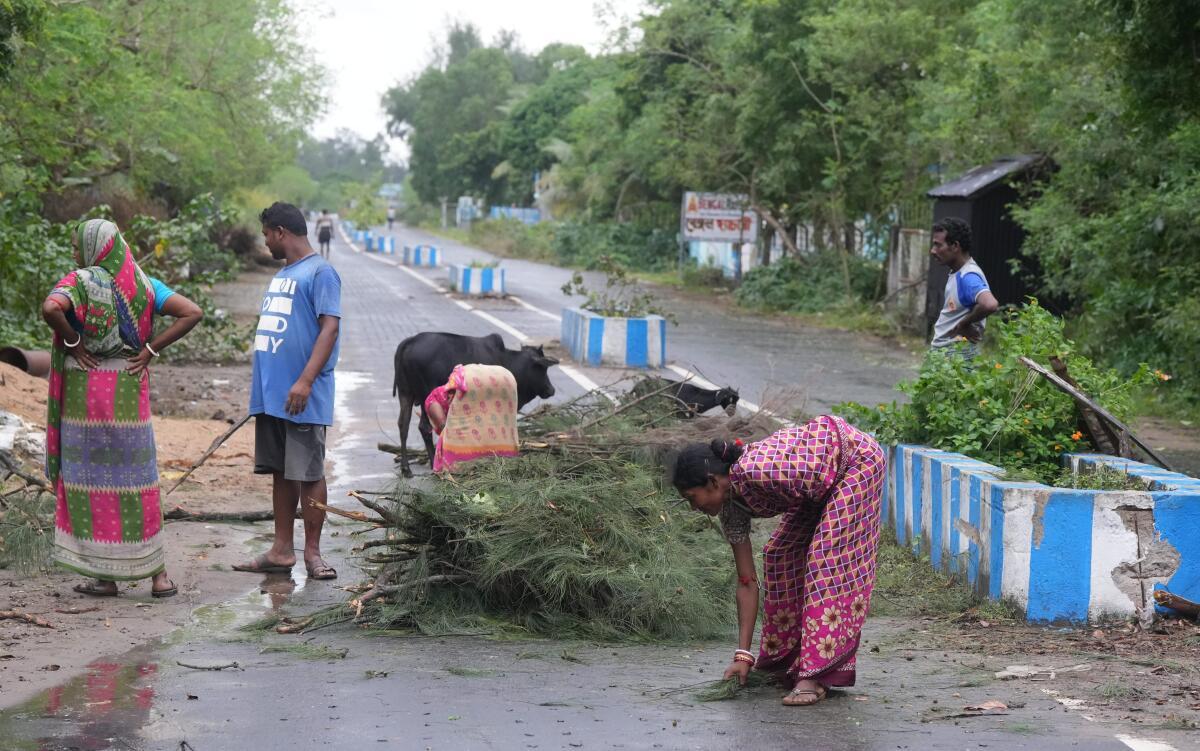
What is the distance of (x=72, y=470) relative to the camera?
6965mm

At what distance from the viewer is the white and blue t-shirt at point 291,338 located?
7.41 m

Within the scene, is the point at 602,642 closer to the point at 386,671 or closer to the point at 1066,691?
the point at 386,671

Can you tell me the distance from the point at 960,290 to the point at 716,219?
26.7 meters

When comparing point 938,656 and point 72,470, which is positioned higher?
point 72,470

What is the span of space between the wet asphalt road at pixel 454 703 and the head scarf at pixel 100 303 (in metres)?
1.32

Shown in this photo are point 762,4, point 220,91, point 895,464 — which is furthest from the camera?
point 762,4

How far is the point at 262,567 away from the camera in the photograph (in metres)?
7.68

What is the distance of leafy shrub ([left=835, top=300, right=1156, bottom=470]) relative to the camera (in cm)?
785

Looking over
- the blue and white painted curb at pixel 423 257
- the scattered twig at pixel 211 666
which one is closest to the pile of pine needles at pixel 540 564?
the scattered twig at pixel 211 666

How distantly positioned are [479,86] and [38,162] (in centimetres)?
8441

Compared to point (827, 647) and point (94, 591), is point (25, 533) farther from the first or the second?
point (827, 647)

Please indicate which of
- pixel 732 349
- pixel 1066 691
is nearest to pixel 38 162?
pixel 732 349

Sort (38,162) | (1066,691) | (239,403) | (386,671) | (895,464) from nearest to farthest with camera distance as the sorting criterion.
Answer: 1. (1066,691)
2. (386,671)
3. (895,464)
4. (239,403)
5. (38,162)

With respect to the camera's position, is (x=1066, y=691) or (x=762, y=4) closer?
(x=1066, y=691)
